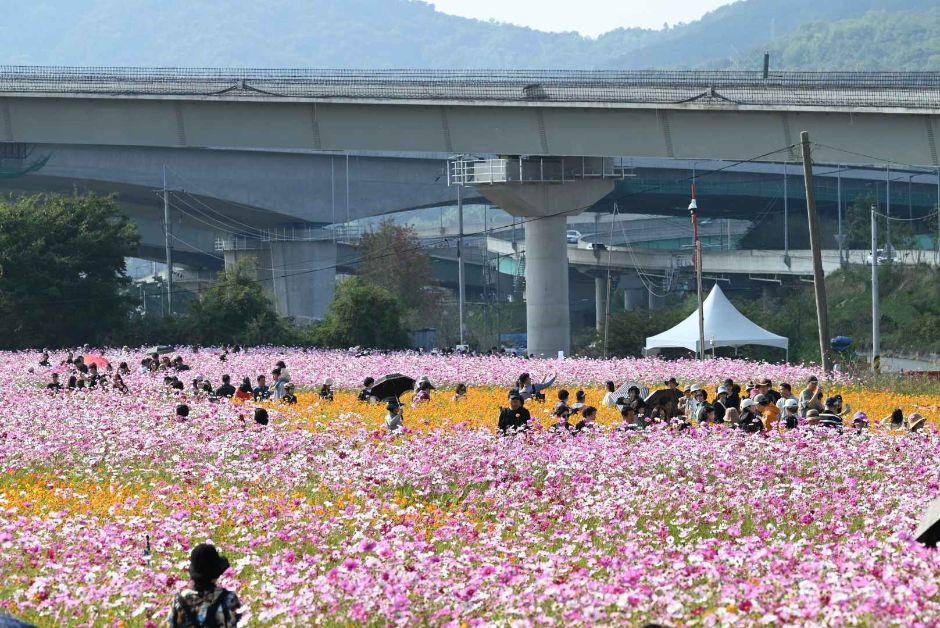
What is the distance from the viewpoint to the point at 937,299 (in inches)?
2940

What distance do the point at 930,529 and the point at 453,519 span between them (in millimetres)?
5301

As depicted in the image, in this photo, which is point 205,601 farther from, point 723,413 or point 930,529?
point 723,413

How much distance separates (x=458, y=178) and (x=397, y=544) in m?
39.5

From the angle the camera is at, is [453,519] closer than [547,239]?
Yes

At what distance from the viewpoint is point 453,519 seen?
15.4 meters

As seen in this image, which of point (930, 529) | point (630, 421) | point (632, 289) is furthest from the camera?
point (632, 289)

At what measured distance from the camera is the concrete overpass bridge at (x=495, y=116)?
44406 mm

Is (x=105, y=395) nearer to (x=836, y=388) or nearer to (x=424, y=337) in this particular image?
(x=836, y=388)

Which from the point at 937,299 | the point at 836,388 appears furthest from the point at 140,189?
the point at 836,388

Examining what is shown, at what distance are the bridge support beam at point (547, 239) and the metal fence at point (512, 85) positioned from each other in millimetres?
3526

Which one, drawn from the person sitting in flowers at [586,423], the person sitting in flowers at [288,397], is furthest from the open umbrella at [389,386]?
the person sitting in flowers at [586,423]

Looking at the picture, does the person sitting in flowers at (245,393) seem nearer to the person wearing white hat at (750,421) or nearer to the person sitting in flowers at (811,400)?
the person wearing white hat at (750,421)

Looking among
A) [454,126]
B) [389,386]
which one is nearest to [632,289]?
[454,126]

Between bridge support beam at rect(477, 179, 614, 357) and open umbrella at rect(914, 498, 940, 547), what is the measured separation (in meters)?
38.4
